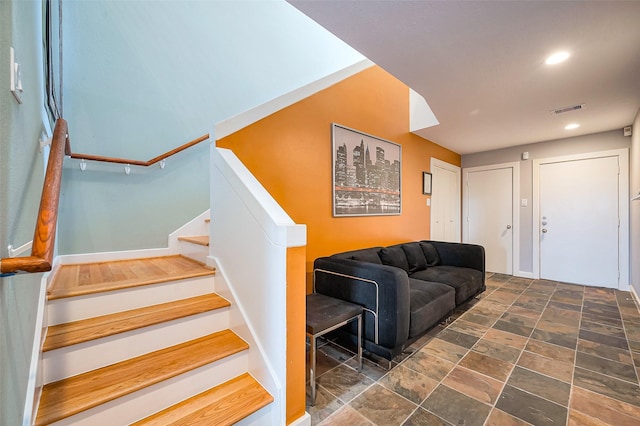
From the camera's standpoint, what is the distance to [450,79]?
2.51m

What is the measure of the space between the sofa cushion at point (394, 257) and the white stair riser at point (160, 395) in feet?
6.22

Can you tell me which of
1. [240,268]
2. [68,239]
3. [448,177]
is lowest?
[240,268]

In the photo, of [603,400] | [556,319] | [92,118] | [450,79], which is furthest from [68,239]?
[556,319]

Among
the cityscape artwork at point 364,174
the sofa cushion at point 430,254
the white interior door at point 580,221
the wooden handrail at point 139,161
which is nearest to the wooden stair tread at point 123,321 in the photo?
the wooden handrail at point 139,161

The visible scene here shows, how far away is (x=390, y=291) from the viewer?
78.1 inches

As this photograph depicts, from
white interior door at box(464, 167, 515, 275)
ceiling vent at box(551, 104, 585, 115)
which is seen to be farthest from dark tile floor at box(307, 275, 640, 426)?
ceiling vent at box(551, 104, 585, 115)

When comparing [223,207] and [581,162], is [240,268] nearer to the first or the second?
[223,207]

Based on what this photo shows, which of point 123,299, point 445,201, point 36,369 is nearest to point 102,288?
point 123,299

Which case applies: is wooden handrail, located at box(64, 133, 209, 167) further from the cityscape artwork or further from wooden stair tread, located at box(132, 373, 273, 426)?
wooden stair tread, located at box(132, 373, 273, 426)

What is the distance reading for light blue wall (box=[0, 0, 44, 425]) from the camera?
750 millimetres

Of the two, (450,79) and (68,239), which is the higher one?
(450,79)

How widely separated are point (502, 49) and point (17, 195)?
298cm

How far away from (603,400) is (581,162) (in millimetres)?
4015

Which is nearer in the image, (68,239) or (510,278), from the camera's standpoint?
(68,239)
